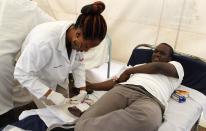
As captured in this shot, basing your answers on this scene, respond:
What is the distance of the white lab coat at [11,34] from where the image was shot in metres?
2.02

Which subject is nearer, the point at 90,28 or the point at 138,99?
the point at 90,28

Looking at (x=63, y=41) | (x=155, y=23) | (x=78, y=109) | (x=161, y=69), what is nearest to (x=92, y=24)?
(x=63, y=41)

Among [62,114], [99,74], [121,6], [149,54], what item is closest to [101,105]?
[62,114]

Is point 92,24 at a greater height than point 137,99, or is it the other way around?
point 92,24

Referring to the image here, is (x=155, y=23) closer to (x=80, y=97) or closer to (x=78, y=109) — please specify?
(x=80, y=97)

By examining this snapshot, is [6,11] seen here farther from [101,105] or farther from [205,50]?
[205,50]

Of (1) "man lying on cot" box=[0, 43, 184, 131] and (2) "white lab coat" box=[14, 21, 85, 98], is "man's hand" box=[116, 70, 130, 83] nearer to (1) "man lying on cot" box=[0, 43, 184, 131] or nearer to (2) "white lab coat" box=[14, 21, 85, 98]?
(1) "man lying on cot" box=[0, 43, 184, 131]

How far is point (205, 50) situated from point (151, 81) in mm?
637

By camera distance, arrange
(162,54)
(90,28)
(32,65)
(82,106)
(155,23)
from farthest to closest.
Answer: (155,23) < (162,54) < (82,106) < (32,65) < (90,28)

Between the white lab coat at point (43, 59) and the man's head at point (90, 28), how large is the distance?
19cm

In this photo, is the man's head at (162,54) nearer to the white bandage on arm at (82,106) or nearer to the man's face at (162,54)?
the man's face at (162,54)

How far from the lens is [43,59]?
164 cm

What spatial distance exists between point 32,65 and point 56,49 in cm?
18

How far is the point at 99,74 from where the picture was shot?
2.61 metres
